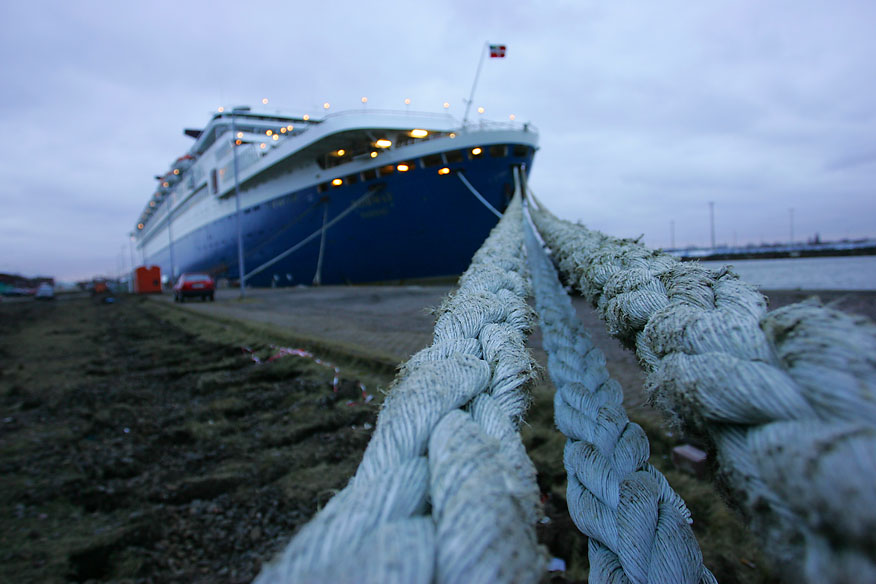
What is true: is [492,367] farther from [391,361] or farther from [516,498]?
[391,361]

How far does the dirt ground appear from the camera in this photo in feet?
6.15

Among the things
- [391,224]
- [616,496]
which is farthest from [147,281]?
[616,496]

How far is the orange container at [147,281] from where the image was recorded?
33.0m

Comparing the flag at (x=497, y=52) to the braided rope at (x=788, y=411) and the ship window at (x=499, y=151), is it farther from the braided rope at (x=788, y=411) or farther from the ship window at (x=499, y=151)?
the braided rope at (x=788, y=411)

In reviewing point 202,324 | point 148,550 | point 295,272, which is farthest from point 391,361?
Result: point 295,272

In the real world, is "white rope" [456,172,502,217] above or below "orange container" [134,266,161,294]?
above

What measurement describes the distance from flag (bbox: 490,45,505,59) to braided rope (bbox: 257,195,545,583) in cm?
1437

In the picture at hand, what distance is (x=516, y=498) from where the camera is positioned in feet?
1.61

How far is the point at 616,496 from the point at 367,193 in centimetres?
1616

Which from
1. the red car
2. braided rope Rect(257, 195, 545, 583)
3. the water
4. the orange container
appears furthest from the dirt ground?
the orange container

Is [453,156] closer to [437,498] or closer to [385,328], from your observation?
[385,328]

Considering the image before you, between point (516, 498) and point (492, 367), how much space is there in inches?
15.2

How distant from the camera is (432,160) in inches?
605

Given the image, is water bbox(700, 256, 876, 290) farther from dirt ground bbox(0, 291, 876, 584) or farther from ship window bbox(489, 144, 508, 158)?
ship window bbox(489, 144, 508, 158)
